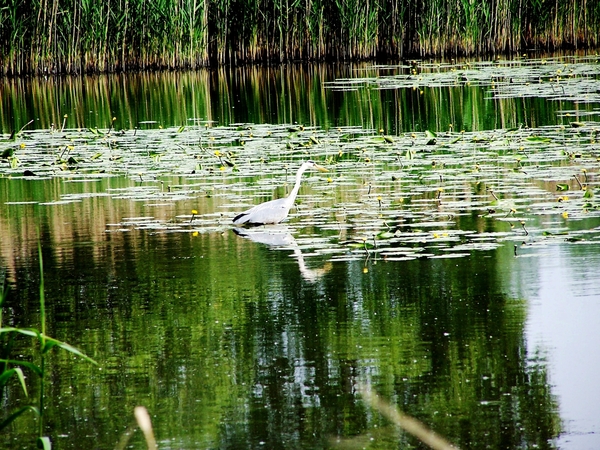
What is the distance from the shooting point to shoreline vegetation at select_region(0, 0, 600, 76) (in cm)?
2020

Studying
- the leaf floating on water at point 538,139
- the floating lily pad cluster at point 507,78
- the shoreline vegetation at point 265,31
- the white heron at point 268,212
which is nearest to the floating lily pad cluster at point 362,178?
the leaf floating on water at point 538,139

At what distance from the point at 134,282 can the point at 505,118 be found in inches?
283

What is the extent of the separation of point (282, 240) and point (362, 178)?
2063 mm

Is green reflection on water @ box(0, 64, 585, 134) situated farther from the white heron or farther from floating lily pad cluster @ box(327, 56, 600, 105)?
the white heron

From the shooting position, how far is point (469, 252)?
5945 millimetres

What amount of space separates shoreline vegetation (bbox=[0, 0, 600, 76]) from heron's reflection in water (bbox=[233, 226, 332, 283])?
45.1 feet

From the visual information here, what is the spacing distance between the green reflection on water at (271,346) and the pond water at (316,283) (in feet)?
0.04

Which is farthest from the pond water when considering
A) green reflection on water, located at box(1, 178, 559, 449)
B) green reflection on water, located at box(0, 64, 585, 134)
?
green reflection on water, located at box(0, 64, 585, 134)

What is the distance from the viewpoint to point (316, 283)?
5508mm

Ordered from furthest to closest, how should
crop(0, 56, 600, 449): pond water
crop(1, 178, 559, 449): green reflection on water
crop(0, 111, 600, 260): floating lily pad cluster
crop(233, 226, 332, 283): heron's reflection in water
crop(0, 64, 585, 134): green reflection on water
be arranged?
crop(0, 64, 585, 134): green reflection on water < crop(0, 111, 600, 260): floating lily pad cluster < crop(233, 226, 332, 283): heron's reflection in water < crop(0, 56, 600, 449): pond water < crop(1, 178, 559, 449): green reflection on water

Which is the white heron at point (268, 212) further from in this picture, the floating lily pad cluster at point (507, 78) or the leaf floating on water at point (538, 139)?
the floating lily pad cluster at point (507, 78)

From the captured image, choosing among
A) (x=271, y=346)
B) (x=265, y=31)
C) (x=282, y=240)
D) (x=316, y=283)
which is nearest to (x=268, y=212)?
(x=282, y=240)

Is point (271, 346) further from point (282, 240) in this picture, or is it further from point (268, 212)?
point (268, 212)

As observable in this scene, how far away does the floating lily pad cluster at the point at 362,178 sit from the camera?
21.2 ft
